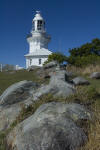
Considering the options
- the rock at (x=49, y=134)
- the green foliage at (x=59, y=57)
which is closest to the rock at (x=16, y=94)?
the rock at (x=49, y=134)

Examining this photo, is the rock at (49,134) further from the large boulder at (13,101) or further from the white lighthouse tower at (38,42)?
the white lighthouse tower at (38,42)

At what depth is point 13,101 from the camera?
6.89 metres

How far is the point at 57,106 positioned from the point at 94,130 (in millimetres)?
974

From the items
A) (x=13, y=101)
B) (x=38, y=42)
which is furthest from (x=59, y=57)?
(x=38, y=42)

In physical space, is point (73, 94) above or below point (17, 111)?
above

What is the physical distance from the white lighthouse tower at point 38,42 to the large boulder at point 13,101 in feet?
132

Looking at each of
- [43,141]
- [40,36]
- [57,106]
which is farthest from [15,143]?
[40,36]

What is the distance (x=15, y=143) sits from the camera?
12.7ft

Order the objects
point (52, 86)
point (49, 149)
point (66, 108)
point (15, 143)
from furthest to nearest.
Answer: point (52, 86), point (66, 108), point (15, 143), point (49, 149)

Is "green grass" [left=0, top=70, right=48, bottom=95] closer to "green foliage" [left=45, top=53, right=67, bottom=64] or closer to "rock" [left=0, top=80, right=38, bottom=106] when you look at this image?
"rock" [left=0, top=80, right=38, bottom=106]

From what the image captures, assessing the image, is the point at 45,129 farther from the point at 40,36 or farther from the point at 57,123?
the point at 40,36

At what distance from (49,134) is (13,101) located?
3342 mm

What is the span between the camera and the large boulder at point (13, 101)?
6.04 meters

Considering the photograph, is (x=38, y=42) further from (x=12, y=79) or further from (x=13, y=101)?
(x=13, y=101)
